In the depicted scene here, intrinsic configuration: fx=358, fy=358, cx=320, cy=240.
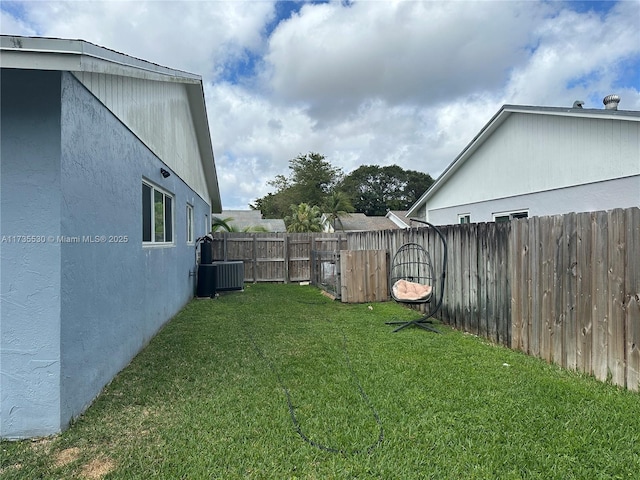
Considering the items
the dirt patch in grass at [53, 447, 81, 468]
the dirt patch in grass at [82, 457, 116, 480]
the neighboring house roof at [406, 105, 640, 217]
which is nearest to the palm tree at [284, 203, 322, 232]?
the neighboring house roof at [406, 105, 640, 217]

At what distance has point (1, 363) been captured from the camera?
2.52m

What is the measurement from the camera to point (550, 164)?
29.0 ft

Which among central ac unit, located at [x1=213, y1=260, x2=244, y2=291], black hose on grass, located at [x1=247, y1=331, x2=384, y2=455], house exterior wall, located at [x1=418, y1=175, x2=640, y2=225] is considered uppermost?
house exterior wall, located at [x1=418, y1=175, x2=640, y2=225]

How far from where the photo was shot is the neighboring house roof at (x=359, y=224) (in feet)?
113

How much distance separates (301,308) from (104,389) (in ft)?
15.0

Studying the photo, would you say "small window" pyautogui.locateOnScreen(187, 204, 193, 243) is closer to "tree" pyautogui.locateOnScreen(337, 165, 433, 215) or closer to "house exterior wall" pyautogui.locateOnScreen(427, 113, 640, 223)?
"house exterior wall" pyautogui.locateOnScreen(427, 113, 640, 223)

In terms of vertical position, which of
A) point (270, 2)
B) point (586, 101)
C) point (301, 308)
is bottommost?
point (301, 308)

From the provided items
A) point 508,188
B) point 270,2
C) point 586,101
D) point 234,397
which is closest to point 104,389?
point 234,397

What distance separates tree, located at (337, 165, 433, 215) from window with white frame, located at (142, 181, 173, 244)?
4346 cm

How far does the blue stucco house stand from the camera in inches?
99.3

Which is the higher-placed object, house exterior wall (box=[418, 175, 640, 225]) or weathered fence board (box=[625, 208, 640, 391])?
house exterior wall (box=[418, 175, 640, 225])

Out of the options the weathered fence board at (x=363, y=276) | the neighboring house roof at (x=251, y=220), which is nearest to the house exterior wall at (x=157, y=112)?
the weathered fence board at (x=363, y=276)

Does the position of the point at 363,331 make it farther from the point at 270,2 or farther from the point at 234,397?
the point at 270,2

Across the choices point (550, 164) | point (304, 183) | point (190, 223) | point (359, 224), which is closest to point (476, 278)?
point (550, 164)
